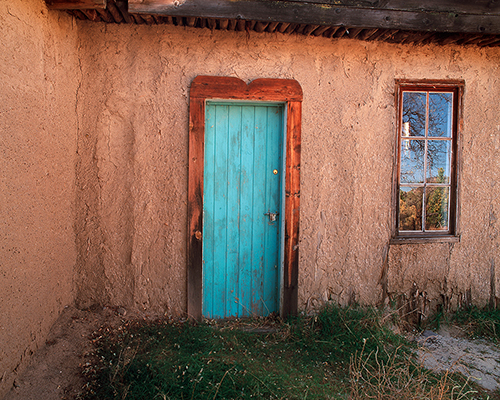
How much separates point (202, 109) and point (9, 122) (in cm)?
163

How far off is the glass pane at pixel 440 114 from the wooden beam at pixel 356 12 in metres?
0.75

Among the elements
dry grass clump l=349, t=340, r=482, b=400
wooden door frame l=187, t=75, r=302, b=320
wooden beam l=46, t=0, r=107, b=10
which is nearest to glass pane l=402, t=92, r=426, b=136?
wooden door frame l=187, t=75, r=302, b=320

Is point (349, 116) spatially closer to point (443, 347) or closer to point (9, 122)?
point (443, 347)

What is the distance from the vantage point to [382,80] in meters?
3.70

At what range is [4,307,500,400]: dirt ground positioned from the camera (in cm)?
249

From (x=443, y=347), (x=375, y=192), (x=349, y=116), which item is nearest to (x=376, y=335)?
(x=443, y=347)

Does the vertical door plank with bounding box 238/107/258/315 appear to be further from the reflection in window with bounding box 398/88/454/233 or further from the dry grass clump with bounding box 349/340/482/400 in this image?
the reflection in window with bounding box 398/88/454/233

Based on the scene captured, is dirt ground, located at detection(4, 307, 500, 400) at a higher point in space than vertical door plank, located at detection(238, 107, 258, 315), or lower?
lower

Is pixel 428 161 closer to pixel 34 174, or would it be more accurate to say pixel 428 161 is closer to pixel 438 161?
pixel 438 161

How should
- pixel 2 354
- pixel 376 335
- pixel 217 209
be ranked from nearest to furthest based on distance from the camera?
pixel 2 354
pixel 376 335
pixel 217 209

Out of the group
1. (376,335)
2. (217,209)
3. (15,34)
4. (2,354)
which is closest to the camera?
(2,354)

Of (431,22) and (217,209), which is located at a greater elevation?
(431,22)

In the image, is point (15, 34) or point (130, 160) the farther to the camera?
point (130, 160)

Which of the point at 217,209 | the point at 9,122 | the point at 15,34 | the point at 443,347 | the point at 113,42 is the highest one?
the point at 113,42
